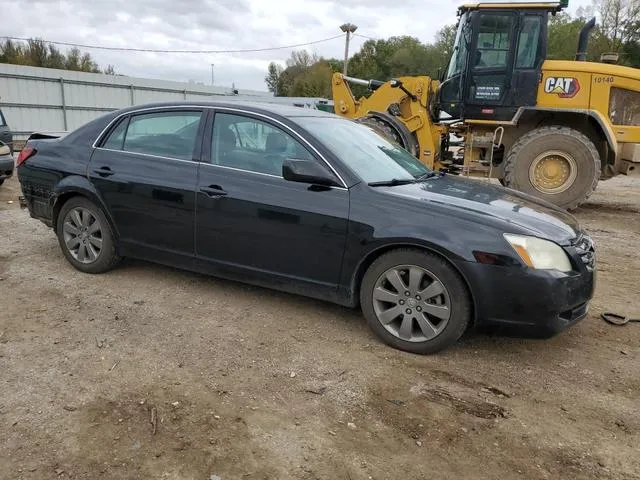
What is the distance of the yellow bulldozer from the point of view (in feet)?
29.3

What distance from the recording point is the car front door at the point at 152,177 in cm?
441

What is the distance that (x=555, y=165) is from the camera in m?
A: 9.12

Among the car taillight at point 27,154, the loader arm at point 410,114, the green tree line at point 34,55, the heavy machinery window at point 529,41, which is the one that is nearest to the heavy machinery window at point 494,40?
the heavy machinery window at point 529,41

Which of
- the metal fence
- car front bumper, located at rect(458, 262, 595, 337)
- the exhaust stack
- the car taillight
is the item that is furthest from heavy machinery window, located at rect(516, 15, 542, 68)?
the metal fence

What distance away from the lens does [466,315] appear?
351 cm

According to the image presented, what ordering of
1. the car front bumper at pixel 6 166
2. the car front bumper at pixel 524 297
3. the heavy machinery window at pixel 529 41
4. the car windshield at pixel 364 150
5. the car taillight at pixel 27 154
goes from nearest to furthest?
1. the car front bumper at pixel 524 297
2. the car windshield at pixel 364 150
3. the car taillight at pixel 27 154
4. the heavy machinery window at pixel 529 41
5. the car front bumper at pixel 6 166

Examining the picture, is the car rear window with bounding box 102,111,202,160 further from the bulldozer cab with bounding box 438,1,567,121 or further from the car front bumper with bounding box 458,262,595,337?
the bulldozer cab with bounding box 438,1,567,121

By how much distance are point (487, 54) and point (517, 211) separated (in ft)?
20.8

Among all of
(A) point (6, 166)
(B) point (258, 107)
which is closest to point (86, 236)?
(B) point (258, 107)

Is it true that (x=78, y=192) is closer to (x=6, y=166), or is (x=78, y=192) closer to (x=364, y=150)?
(x=364, y=150)

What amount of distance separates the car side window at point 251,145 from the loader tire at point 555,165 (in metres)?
6.19

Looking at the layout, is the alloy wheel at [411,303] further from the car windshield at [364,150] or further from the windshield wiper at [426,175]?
the windshield wiper at [426,175]

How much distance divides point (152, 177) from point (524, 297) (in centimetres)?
306

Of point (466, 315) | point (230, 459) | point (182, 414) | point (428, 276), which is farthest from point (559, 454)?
point (182, 414)
